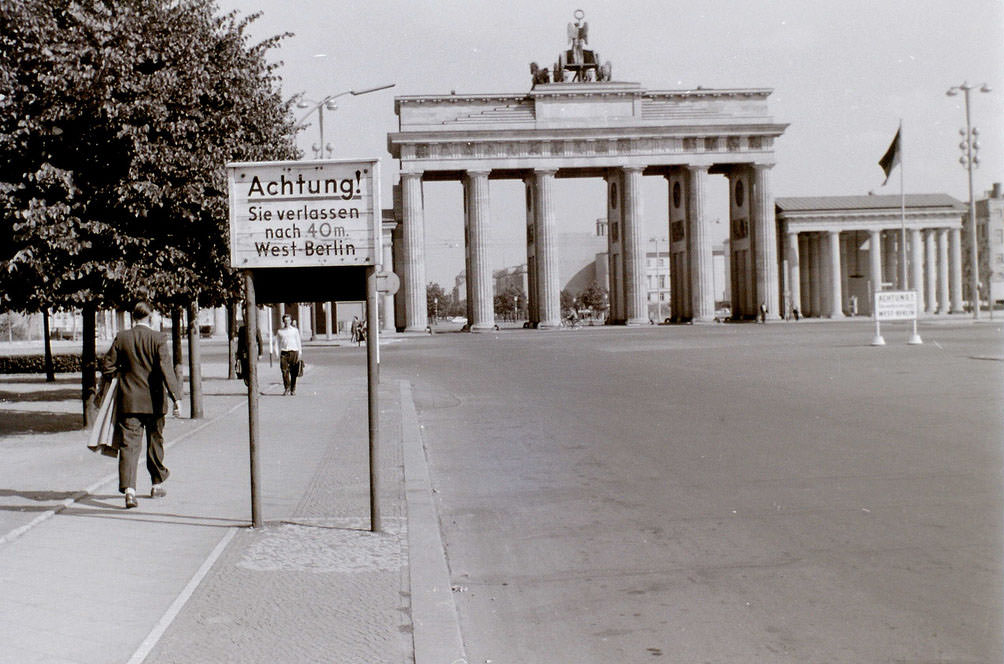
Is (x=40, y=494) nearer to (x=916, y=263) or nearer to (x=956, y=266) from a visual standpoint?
(x=916, y=263)

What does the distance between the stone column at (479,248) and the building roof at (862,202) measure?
89.6 ft

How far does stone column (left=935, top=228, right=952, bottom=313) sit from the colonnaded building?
67.3 inches

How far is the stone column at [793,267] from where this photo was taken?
305ft

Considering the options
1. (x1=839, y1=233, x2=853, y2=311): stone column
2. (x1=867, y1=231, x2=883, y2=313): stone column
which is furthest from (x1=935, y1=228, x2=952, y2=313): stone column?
(x1=839, y1=233, x2=853, y2=311): stone column

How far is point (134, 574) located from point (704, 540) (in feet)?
12.8

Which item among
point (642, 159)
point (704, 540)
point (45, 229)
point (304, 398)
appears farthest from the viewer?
point (642, 159)

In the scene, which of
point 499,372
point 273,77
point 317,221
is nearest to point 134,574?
point 317,221

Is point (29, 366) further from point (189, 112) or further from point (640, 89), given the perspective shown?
point (640, 89)

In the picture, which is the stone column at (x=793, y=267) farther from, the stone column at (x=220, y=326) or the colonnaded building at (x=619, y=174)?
the stone column at (x=220, y=326)

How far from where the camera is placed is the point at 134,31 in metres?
13.8

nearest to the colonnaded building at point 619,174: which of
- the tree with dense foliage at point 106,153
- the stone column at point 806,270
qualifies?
the stone column at point 806,270

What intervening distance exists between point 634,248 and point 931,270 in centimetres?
2885

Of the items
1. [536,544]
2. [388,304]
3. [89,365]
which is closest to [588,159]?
[388,304]

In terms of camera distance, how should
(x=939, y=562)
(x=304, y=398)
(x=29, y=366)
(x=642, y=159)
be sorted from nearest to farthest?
1. (x=939, y=562)
2. (x=304, y=398)
3. (x=29, y=366)
4. (x=642, y=159)
